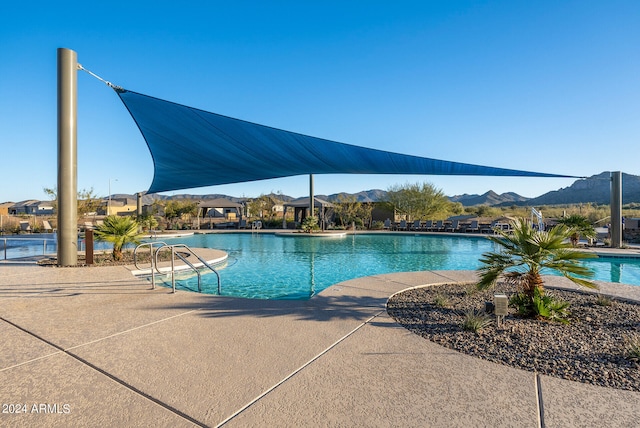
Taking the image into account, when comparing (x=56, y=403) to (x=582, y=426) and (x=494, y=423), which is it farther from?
(x=582, y=426)

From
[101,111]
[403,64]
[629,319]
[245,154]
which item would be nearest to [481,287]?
[629,319]

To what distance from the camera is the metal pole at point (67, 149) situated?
667cm

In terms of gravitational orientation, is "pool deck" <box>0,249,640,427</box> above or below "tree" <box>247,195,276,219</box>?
below

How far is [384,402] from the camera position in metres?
2.00

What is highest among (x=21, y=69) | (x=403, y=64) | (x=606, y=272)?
(x=403, y=64)

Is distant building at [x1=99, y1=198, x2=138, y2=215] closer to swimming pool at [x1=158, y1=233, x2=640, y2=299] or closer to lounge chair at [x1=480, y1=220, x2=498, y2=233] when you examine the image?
swimming pool at [x1=158, y1=233, x2=640, y2=299]

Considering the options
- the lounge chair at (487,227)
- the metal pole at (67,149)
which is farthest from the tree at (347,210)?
the metal pole at (67,149)

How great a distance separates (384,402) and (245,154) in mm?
6142

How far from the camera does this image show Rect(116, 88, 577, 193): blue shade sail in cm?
582

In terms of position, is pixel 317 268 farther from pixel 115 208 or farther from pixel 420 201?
pixel 115 208

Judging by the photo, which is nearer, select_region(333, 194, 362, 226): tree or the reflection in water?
the reflection in water

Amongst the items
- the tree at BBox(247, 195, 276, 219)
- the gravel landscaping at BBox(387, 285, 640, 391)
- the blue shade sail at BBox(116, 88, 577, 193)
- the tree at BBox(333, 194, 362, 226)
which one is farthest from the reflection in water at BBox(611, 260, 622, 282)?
the tree at BBox(247, 195, 276, 219)

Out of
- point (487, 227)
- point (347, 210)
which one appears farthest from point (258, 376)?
point (347, 210)

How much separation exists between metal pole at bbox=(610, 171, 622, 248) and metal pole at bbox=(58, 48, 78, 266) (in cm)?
1529
